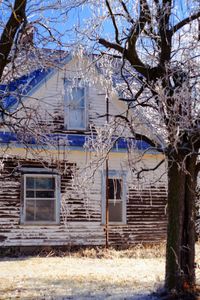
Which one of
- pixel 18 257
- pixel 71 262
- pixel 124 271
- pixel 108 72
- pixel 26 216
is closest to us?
pixel 108 72

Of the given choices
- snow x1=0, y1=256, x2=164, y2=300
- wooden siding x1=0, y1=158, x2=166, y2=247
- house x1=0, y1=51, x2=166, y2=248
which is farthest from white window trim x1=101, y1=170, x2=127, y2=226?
snow x1=0, y1=256, x2=164, y2=300

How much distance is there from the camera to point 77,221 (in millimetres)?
17469

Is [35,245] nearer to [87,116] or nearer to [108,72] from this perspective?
[87,116]

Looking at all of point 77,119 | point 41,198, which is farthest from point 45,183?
point 77,119

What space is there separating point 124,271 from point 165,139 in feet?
14.8

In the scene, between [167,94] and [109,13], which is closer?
[167,94]

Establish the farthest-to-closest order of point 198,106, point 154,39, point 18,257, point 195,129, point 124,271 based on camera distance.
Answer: point 18,257
point 124,271
point 154,39
point 198,106
point 195,129

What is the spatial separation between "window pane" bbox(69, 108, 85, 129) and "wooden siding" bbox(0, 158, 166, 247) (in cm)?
130

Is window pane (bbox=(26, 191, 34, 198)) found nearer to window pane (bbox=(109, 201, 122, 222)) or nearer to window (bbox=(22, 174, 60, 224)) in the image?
window (bbox=(22, 174, 60, 224))

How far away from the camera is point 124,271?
1278 centimetres

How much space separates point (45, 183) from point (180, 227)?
8.96 meters

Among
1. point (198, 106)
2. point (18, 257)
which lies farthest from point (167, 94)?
point (18, 257)

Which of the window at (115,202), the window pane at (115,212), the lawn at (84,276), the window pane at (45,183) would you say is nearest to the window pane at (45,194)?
the window pane at (45,183)

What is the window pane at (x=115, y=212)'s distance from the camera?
718 inches
